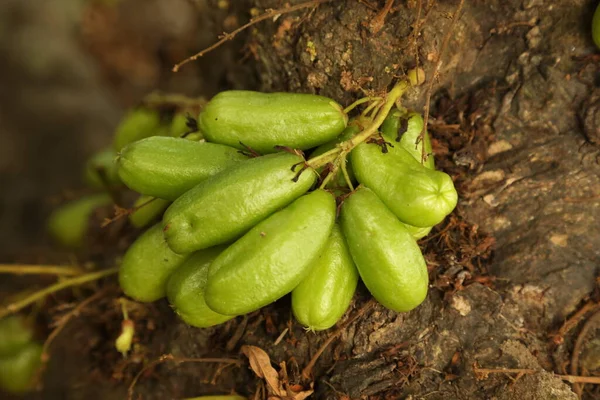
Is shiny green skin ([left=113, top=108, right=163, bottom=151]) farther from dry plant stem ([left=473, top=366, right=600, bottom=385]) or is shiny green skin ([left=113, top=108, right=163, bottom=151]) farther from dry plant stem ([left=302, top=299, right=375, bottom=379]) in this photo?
dry plant stem ([left=473, top=366, right=600, bottom=385])

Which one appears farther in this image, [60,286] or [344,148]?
[60,286]

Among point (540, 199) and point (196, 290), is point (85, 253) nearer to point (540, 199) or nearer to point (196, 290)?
point (196, 290)

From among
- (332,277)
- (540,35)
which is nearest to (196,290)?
(332,277)

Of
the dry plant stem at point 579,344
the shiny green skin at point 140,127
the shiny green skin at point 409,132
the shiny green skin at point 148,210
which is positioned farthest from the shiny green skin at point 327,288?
the shiny green skin at point 140,127

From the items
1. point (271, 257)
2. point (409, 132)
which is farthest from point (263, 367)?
point (409, 132)

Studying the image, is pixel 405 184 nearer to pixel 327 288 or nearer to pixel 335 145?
pixel 335 145

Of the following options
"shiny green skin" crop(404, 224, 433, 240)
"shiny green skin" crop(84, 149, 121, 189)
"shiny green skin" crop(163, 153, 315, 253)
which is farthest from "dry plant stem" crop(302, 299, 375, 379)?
"shiny green skin" crop(84, 149, 121, 189)
